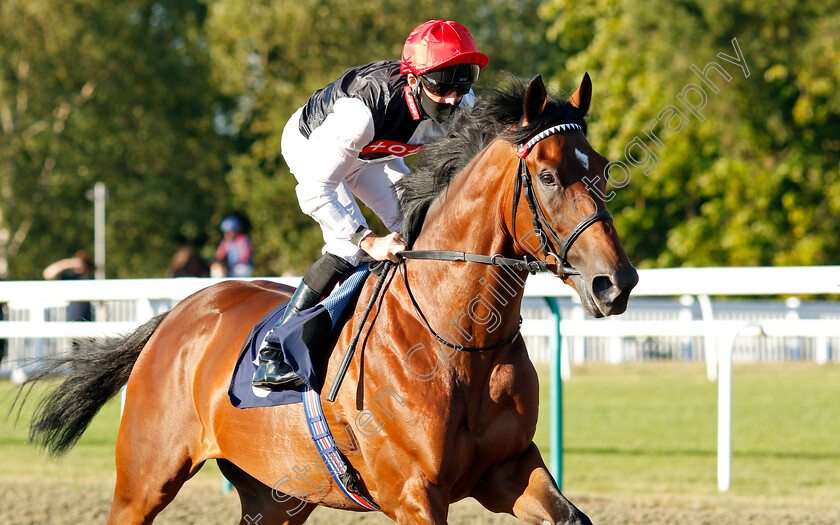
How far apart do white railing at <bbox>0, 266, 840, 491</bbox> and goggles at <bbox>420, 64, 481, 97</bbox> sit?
6.17ft

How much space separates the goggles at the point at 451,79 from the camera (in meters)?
3.22

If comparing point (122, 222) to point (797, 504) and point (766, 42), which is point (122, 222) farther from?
point (797, 504)

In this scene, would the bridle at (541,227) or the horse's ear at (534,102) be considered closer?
the bridle at (541,227)

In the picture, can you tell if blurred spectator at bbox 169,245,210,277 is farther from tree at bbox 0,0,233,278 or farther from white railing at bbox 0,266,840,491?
tree at bbox 0,0,233,278

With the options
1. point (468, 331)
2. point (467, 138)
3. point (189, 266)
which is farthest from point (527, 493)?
point (189, 266)

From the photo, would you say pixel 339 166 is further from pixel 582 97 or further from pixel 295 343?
pixel 582 97

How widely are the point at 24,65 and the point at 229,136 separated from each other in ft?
21.7

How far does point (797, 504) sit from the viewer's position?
538 cm

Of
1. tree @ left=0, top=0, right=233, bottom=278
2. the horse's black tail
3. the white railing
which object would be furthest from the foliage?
the horse's black tail

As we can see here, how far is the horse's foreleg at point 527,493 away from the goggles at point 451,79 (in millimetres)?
1207

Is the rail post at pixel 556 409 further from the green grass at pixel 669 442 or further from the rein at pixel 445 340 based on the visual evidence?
the rein at pixel 445 340

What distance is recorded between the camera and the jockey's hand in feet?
10.5

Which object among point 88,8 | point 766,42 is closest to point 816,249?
point 766,42

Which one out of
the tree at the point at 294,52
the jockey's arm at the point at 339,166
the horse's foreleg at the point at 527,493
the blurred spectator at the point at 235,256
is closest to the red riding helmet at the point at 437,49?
the jockey's arm at the point at 339,166
